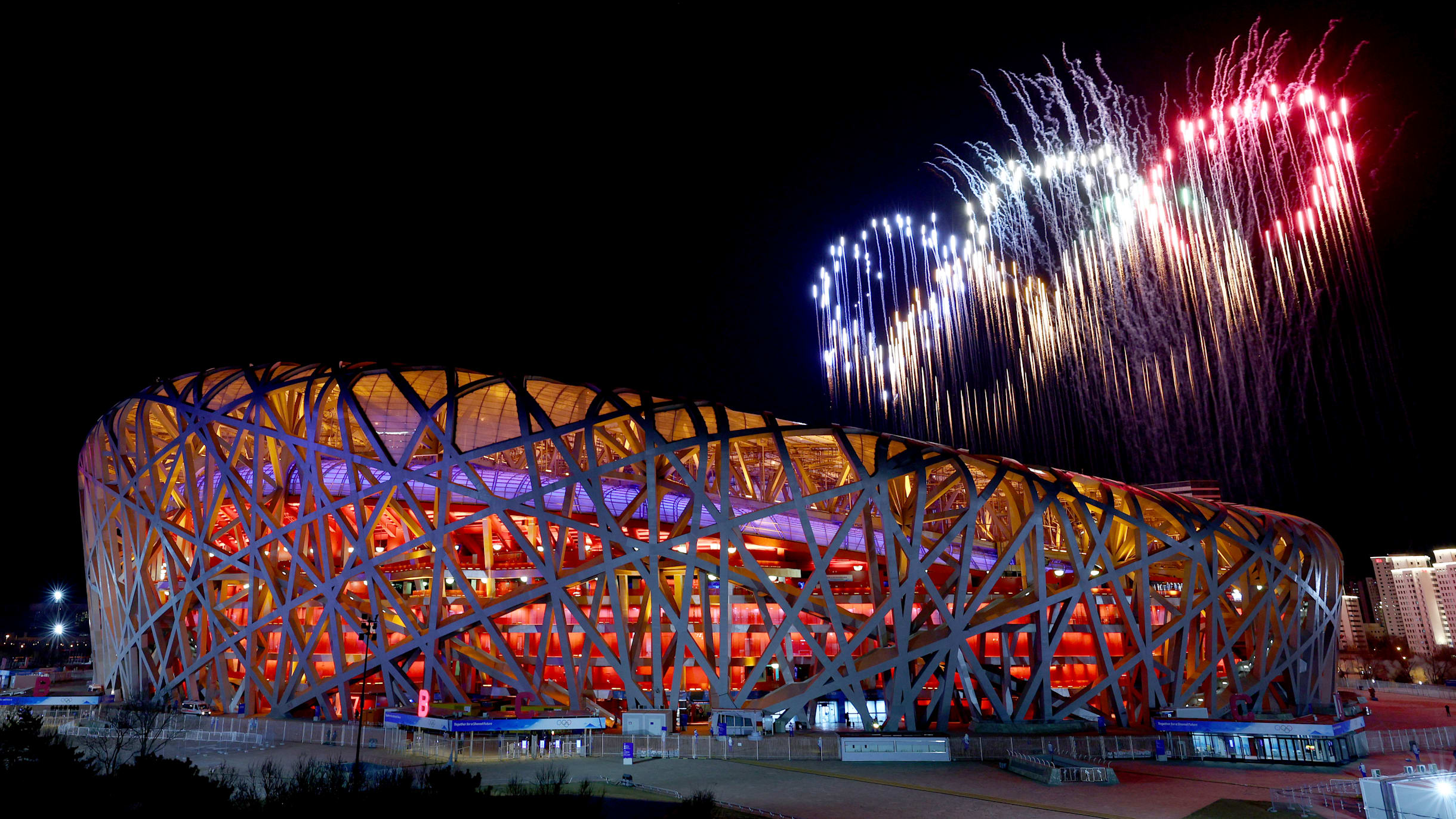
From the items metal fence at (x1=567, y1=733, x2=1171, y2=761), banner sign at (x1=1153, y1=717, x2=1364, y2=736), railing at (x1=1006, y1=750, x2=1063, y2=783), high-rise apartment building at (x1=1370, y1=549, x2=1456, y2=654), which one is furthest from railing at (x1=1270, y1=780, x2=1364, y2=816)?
high-rise apartment building at (x1=1370, y1=549, x2=1456, y2=654)

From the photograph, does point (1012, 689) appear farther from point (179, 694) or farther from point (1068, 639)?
point (179, 694)

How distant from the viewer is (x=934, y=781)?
2480 centimetres

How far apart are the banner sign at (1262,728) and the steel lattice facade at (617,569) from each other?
20.7 ft

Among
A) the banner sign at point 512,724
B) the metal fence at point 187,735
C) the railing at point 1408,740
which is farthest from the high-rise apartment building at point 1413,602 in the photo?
the metal fence at point 187,735

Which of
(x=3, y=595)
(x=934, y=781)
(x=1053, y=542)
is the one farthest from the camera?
(x=3, y=595)

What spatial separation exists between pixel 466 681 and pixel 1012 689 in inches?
1047

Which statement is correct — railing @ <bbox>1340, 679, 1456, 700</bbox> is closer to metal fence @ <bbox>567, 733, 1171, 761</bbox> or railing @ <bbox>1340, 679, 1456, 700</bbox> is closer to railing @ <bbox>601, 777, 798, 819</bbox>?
metal fence @ <bbox>567, 733, 1171, 761</bbox>

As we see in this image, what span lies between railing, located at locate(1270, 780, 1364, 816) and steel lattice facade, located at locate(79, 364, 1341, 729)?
1323cm

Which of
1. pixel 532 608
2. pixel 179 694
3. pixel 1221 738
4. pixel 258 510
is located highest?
pixel 258 510

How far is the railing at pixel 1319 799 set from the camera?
21594 mm

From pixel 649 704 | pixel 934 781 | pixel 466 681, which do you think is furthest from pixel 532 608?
pixel 934 781

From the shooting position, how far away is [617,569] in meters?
35.9

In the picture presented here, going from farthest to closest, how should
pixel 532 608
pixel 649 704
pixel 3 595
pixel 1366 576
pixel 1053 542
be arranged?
pixel 1366 576 < pixel 3 595 < pixel 1053 542 < pixel 532 608 < pixel 649 704

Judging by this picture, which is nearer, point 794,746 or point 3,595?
point 794,746
